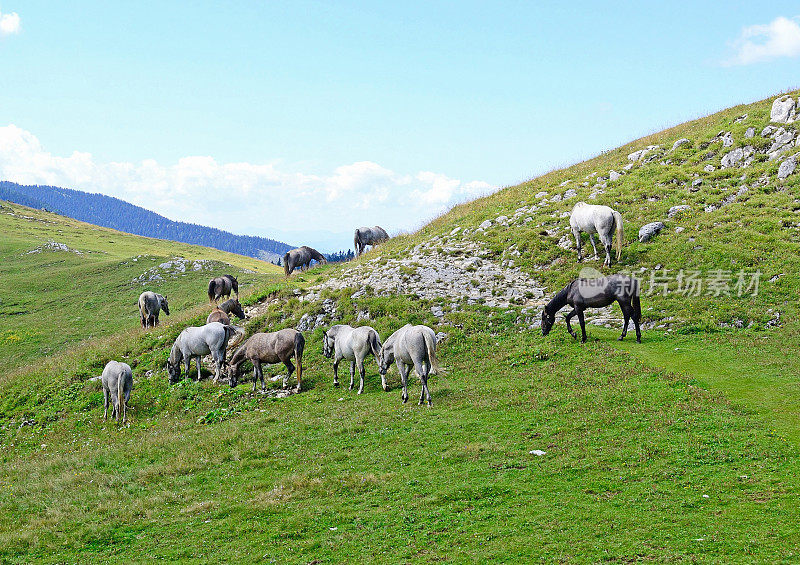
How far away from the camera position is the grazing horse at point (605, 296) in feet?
65.1

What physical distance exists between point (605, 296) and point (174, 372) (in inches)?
695

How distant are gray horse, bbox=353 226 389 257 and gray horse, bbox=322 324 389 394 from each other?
24.9 m

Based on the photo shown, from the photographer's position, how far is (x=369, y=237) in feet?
154

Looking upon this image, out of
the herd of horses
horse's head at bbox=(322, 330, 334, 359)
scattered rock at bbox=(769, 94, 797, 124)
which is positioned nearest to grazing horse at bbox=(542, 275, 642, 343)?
the herd of horses

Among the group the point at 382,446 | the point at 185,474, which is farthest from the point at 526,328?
the point at 185,474

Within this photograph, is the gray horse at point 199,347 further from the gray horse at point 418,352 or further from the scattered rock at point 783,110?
the scattered rock at point 783,110

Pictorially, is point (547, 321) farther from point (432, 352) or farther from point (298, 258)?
point (298, 258)

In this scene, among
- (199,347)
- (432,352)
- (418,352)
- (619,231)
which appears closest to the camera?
(432,352)

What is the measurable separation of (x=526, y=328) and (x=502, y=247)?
876 cm

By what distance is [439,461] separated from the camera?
1227 cm

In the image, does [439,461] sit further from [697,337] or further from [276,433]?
[697,337]

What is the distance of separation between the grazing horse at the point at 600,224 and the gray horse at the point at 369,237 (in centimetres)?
2104

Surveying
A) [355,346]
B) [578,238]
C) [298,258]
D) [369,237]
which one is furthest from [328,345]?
[369,237]

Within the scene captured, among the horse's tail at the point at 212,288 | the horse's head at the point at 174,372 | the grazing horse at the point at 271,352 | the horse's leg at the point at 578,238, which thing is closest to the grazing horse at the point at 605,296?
the horse's leg at the point at 578,238
